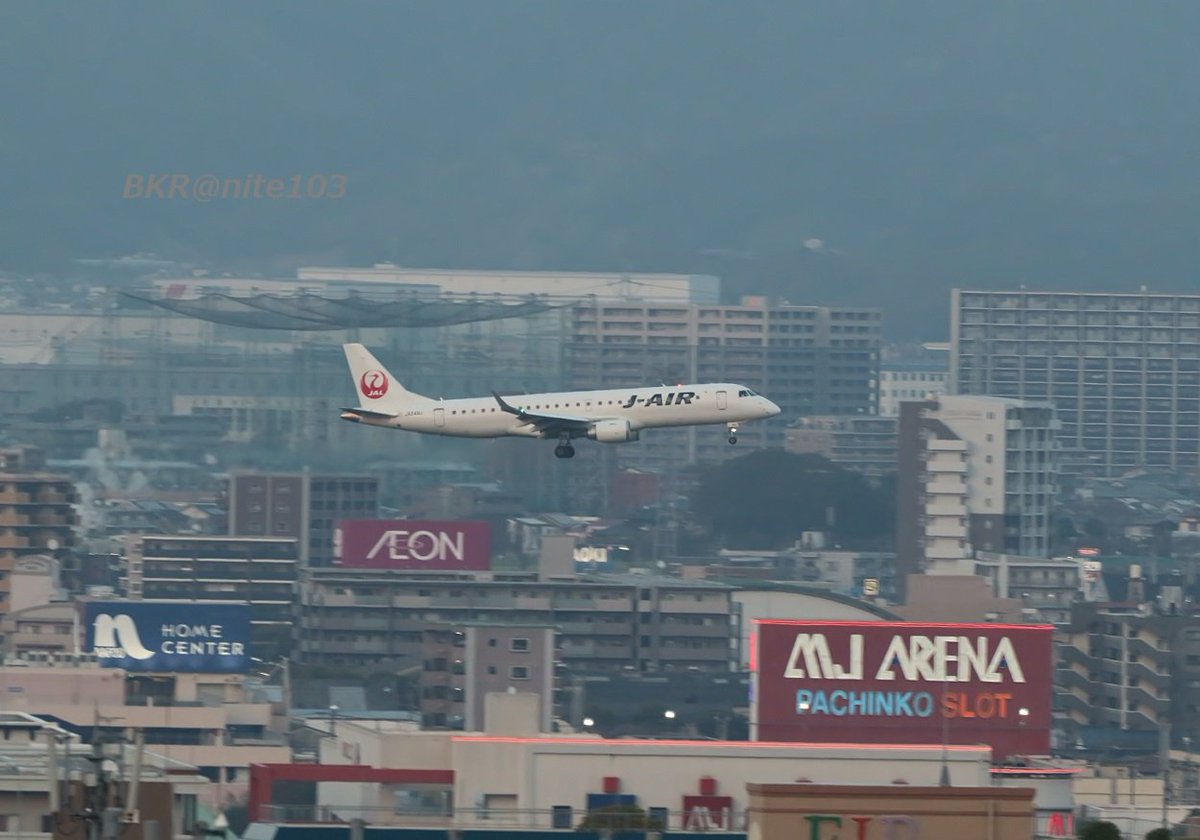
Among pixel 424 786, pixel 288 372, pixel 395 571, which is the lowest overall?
pixel 424 786

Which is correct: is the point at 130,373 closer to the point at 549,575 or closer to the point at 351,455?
the point at 351,455

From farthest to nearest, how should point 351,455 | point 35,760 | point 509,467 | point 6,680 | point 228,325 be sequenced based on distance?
point 228,325 < point 509,467 < point 351,455 < point 6,680 < point 35,760

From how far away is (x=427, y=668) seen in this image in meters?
96.3

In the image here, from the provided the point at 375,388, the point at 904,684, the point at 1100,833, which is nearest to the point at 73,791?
the point at 1100,833

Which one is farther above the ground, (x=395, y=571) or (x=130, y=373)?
(x=130, y=373)

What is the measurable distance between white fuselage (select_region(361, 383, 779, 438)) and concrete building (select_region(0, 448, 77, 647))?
1768 inches

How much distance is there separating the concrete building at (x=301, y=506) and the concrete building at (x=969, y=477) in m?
28.7

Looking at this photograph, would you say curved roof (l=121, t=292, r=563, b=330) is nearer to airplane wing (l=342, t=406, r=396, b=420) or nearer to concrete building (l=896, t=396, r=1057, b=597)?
concrete building (l=896, t=396, r=1057, b=597)

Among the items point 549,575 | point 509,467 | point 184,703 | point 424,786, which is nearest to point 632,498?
point 509,467

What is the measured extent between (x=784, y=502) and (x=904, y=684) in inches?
4360

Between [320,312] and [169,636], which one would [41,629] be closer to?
[169,636]

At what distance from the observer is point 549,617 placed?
363 feet

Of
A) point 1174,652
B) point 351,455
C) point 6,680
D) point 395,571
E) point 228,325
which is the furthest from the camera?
point 228,325

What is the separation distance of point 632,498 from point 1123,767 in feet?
348
